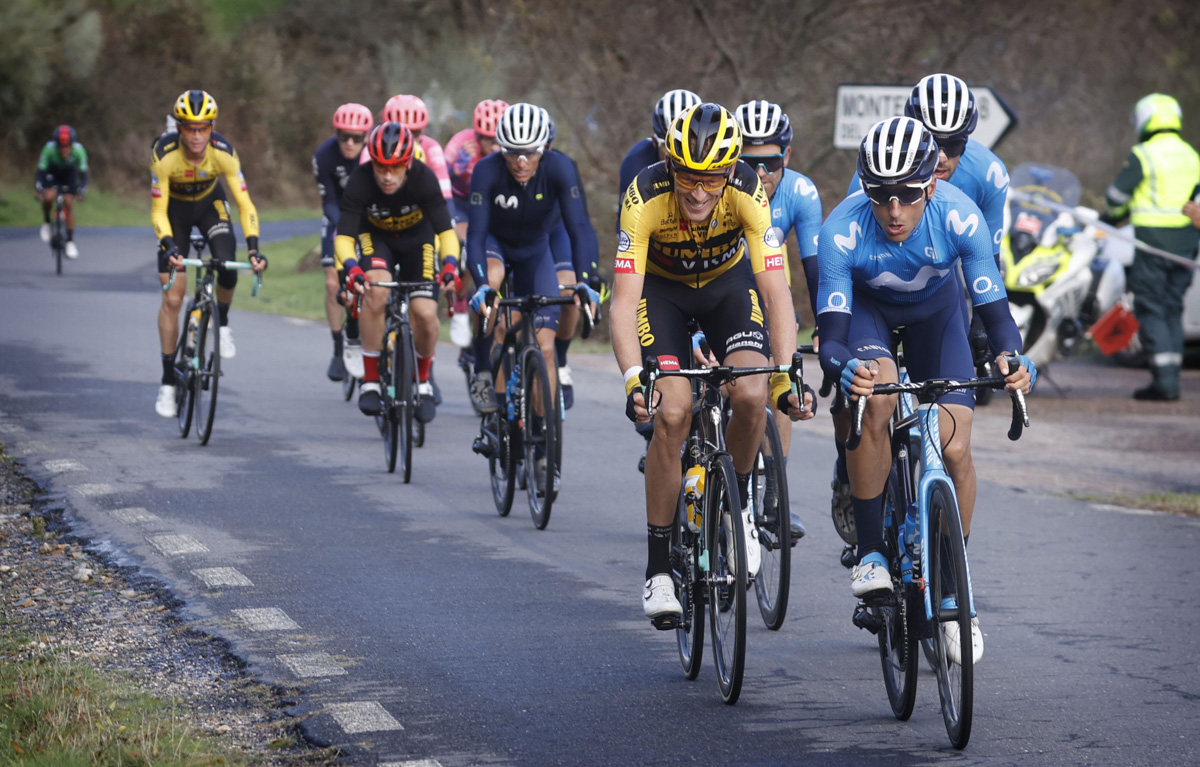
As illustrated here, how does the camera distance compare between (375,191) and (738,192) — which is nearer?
(738,192)

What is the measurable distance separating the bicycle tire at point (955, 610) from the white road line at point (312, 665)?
215 centimetres

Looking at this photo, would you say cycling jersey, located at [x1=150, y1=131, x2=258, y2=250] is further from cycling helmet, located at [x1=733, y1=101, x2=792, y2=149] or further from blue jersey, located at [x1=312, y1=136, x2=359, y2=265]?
cycling helmet, located at [x1=733, y1=101, x2=792, y2=149]

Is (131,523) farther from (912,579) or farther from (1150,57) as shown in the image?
(1150,57)

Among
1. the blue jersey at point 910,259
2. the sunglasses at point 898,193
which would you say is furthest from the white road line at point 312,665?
the sunglasses at point 898,193

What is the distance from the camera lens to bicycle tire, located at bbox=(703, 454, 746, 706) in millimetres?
5516

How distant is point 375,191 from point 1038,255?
23.8ft

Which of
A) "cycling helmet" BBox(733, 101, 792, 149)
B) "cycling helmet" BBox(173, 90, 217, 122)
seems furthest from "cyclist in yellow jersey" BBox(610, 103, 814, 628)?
"cycling helmet" BBox(173, 90, 217, 122)

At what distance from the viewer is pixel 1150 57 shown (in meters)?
29.2

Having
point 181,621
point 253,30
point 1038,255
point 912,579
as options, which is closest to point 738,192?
point 912,579

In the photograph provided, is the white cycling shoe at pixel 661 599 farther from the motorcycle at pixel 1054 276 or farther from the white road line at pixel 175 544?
the motorcycle at pixel 1054 276

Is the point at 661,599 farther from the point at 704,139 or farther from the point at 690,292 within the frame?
the point at 704,139

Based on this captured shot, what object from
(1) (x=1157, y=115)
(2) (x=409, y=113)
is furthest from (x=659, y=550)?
(1) (x=1157, y=115)

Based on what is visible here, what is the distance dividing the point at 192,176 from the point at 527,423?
402 cm

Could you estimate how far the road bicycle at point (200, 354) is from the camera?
35.5ft
